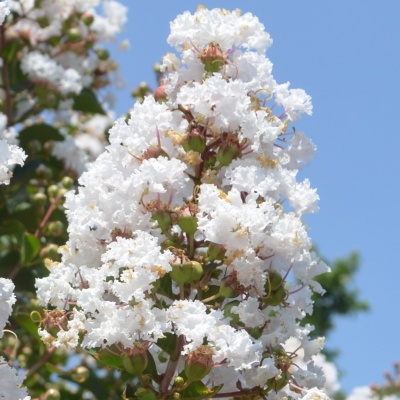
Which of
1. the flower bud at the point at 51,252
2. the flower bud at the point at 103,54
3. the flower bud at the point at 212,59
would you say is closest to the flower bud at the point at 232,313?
the flower bud at the point at 212,59

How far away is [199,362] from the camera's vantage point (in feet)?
5.08

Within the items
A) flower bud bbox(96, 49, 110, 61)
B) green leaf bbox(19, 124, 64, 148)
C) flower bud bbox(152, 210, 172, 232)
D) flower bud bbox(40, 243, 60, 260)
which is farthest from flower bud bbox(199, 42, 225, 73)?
flower bud bbox(96, 49, 110, 61)

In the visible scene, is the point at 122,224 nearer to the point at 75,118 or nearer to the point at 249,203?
the point at 249,203

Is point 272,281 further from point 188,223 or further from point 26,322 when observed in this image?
point 26,322

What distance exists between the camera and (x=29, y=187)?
3463 millimetres

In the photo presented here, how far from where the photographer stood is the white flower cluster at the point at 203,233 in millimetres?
1588

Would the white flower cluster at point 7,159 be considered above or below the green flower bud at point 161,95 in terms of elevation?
below

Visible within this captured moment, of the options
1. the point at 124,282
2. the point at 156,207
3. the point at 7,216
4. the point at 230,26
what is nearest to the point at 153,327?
the point at 124,282

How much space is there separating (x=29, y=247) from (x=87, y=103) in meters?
1.09

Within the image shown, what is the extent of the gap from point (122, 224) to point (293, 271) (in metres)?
0.36

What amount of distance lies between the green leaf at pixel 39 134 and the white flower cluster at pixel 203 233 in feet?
5.20

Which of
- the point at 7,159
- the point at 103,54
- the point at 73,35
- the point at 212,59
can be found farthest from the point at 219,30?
the point at 103,54

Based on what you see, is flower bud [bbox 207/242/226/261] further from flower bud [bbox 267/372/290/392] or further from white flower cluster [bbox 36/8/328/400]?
flower bud [bbox 267/372/290/392]

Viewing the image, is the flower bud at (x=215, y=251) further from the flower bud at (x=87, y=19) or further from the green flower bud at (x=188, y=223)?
the flower bud at (x=87, y=19)
